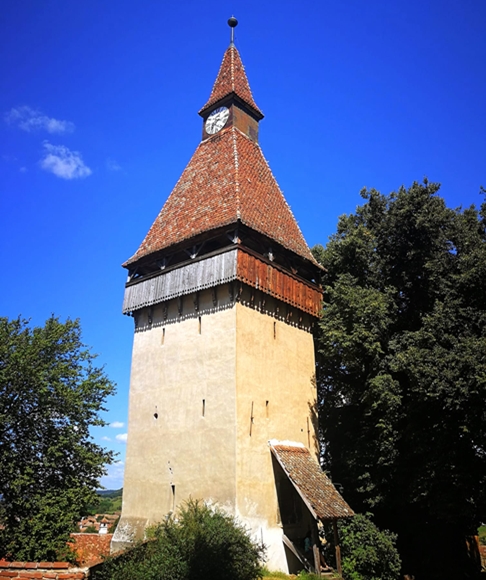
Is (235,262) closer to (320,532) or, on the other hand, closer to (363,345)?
(363,345)

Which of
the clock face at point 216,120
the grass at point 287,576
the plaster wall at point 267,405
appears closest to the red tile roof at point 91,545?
the plaster wall at point 267,405

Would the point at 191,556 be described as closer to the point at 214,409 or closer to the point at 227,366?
the point at 214,409

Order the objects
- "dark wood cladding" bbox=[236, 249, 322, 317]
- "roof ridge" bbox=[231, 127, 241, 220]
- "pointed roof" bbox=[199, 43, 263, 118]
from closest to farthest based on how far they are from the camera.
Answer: "dark wood cladding" bbox=[236, 249, 322, 317] → "roof ridge" bbox=[231, 127, 241, 220] → "pointed roof" bbox=[199, 43, 263, 118]

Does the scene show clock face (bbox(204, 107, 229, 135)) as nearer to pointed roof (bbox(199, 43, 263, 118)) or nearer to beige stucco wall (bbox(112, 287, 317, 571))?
pointed roof (bbox(199, 43, 263, 118))

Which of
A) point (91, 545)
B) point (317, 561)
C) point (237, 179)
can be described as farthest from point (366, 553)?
point (237, 179)

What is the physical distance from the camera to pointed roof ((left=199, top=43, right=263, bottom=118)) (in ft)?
84.3

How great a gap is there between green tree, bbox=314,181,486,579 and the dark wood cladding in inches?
32.3

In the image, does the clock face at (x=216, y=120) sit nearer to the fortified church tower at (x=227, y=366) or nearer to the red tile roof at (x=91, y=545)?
the fortified church tower at (x=227, y=366)

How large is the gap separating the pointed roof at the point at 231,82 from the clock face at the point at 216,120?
0.58 meters

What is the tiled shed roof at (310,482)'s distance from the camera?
15320 mm

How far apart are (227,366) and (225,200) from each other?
23.3 feet

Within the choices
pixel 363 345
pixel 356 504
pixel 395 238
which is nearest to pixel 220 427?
pixel 363 345

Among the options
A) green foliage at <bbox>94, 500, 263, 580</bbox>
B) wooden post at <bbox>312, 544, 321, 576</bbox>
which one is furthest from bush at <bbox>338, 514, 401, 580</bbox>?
A: green foliage at <bbox>94, 500, 263, 580</bbox>

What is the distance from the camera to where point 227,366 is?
55.6 ft
